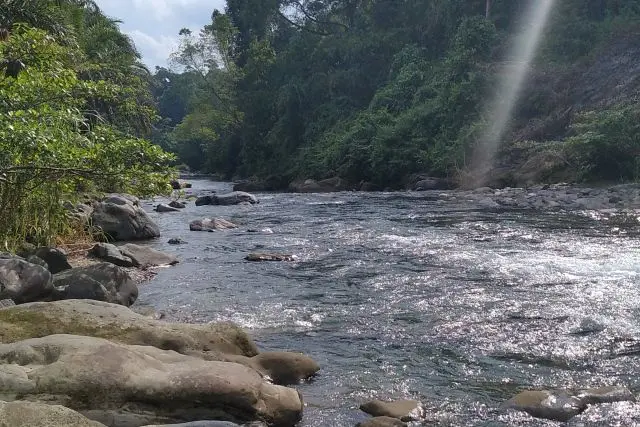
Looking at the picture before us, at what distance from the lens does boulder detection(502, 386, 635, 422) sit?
497 cm

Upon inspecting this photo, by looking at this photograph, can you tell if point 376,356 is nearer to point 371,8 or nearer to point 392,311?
point 392,311

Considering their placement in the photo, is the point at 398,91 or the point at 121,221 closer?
the point at 121,221

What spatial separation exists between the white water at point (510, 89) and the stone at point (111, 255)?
61.2 ft

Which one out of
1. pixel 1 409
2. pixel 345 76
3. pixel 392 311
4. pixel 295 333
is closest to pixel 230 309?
pixel 295 333

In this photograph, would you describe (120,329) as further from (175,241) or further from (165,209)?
(165,209)

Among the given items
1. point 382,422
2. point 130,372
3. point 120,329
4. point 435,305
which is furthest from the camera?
point 435,305

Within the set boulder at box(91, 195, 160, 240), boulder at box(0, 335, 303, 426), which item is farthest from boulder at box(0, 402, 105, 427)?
boulder at box(91, 195, 160, 240)

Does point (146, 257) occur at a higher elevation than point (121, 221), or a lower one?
lower

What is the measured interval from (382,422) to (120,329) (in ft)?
8.58

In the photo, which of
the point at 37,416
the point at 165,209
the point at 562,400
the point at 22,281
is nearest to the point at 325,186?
the point at 165,209

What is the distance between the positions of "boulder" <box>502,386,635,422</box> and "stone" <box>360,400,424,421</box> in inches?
29.0

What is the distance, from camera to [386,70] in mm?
43438

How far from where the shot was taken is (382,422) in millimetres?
4746

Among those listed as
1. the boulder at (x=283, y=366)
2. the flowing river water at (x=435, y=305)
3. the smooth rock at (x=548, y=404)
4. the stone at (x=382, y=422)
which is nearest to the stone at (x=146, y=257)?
the flowing river water at (x=435, y=305)
